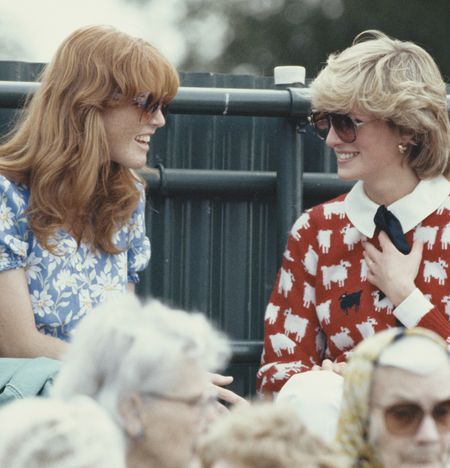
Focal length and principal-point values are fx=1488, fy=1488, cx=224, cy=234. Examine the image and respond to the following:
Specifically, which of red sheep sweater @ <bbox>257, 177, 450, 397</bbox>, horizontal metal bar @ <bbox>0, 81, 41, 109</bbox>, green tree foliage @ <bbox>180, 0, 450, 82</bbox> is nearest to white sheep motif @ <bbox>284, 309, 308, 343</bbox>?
red sheep sweater @ <bbox>257, 177, 450, 397</bbox>

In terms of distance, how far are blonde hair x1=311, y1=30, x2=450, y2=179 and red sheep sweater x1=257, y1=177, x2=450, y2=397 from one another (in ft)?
0.43

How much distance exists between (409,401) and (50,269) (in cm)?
187

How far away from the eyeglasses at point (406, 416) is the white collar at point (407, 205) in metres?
1.85

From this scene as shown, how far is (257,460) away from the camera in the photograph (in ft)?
9.54

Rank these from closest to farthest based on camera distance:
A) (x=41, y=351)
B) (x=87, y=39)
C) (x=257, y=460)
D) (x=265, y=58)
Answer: (x=257, y=460) < (x=41, y=351) < (x=87, y=39) < (x=265, y=58)

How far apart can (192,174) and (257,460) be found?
273cm

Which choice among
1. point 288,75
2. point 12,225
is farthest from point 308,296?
point 12,225

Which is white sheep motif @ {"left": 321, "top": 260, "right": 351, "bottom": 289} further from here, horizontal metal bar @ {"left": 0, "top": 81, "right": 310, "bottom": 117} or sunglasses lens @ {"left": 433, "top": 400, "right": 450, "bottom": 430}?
sunglasses lens @ {"left": 433, "top": 400, "right": 450, "bottom": 430}

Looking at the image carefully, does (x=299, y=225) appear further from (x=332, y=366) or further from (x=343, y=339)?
(x=332, y=366)

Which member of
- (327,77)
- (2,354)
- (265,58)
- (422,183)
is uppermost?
(265,58)

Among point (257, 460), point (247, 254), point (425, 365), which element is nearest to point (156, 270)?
point (247, 254)

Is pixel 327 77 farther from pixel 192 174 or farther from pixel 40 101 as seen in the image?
pixel 40 101

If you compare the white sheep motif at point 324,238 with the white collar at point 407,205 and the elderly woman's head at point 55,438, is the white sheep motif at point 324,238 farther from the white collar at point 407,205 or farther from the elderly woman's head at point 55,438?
the elderly woman's head at point 55,438

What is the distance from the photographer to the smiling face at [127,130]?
517cm
